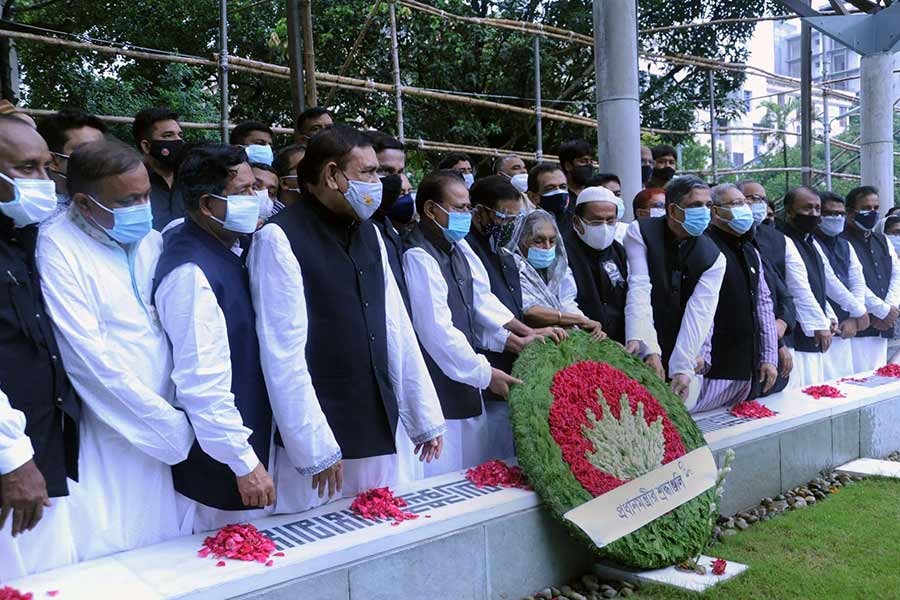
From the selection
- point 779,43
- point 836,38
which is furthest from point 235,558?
point 779,43

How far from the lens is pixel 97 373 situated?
8.91 feet

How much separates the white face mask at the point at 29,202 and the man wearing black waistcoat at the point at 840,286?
18.4 ft

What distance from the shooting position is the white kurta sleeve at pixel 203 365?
9.27ft

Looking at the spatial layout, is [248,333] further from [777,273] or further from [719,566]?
[777,273]

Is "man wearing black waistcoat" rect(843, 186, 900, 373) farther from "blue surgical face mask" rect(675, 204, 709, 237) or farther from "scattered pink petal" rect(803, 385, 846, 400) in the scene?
"blue surgical face mask" rect(675, 204, 709, 237)

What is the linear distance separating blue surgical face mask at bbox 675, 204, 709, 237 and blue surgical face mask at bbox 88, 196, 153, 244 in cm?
297

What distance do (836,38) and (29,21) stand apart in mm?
9670

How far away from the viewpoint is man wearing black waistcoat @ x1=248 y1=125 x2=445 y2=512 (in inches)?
121

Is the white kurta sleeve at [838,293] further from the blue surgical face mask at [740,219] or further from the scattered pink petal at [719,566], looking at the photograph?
the scattered pink petal at [719,566]

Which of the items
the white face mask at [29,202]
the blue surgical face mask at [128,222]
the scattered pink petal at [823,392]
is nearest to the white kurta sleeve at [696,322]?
the scattered pink petal at [823,392]

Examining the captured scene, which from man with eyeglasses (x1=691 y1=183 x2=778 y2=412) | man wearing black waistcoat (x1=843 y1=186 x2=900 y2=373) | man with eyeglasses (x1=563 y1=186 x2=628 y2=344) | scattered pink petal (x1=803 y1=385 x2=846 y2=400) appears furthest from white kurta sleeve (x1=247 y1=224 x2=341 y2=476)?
man wearing black waistcoat (x1=843 y1=186 x2=900 y2=373)

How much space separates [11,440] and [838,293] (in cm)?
592

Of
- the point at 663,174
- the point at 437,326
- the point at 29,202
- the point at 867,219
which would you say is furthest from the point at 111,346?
the point at 867,219

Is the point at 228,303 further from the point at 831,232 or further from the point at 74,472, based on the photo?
the point at 831,232
